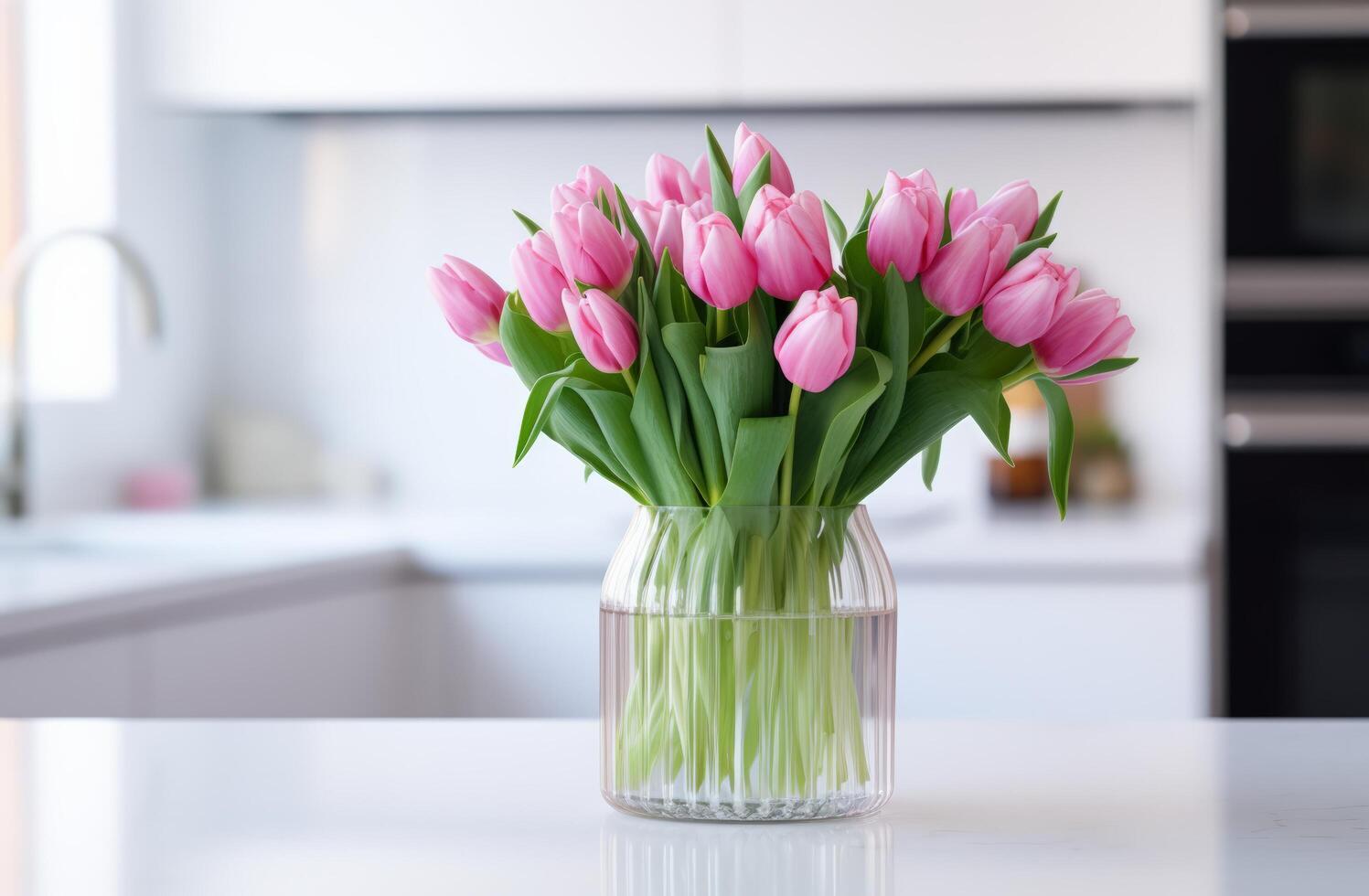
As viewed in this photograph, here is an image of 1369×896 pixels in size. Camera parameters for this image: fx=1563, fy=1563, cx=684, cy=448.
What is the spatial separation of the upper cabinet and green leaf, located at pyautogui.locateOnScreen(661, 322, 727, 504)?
76.4 inches

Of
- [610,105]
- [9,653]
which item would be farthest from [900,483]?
[9,653]

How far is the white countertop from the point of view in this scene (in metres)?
2.23

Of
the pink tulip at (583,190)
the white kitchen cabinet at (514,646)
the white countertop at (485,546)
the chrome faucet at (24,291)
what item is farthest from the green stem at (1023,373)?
the white kitchen cabinet at (514,646)

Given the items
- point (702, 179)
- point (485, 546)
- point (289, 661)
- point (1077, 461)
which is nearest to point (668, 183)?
point (702, 179)

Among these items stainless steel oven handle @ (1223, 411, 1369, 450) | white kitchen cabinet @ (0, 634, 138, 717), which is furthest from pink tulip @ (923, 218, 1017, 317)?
stainless steel oven handle @ (1223, 411, 1369, 450)

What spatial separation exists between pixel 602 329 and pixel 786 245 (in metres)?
0.09

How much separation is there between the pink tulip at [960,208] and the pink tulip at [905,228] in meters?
0.05

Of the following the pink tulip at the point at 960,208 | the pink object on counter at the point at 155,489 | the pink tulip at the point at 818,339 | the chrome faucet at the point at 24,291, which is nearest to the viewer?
the pink tulip at the point at 818,339

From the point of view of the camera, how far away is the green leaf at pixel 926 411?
73 centimetres

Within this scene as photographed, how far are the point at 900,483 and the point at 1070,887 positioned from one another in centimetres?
233

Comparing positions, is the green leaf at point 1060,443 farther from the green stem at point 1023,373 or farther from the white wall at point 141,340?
the white wall at point 141,340

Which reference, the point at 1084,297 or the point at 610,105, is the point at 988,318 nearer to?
the point at 1084,297

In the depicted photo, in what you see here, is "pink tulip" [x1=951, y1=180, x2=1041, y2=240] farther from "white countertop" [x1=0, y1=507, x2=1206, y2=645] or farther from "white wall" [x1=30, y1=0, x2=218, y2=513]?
"white wall" [x1=30, y1=0, x2=218, y2=513]

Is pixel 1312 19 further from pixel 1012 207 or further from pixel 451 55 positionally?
pixel 1012 207
